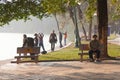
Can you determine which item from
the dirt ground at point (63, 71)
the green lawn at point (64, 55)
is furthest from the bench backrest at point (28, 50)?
the green lawn at point (64, 55)

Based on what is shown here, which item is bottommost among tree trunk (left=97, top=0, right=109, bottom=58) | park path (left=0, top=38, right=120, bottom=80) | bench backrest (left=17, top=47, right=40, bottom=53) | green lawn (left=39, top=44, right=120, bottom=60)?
park path (left=0, top=38, right=120, bottom=80)

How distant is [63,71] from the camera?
17703 millimetres

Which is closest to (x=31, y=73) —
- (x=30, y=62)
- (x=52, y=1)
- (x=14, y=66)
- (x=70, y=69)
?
(x=70, y=69)

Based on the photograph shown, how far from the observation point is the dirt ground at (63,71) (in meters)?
15.8

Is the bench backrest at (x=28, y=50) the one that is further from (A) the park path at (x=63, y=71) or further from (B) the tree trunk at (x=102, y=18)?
(B) the tree trunk at (x=102, y=18)

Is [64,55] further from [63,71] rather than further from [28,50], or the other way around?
[63,71]

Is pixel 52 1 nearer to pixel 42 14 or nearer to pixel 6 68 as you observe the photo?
pixel 42 14

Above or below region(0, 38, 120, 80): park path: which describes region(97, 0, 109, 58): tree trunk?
above

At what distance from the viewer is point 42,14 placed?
63.9 ft

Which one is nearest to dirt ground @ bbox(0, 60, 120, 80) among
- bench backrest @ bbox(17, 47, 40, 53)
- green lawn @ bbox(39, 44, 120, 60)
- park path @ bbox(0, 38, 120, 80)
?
park path @ bbox(0, 38, 120, 80)

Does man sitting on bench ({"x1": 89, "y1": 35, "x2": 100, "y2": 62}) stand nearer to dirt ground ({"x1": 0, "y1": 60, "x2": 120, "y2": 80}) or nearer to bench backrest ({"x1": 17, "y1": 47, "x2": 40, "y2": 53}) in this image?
dirt ground ({"x1": 0, "y1": 60, "x2": 120, "y2": 80})

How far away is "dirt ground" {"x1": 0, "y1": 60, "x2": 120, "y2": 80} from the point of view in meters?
15.8

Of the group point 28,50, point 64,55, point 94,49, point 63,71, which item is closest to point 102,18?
point 94,49

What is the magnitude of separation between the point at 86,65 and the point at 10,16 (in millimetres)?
4272
